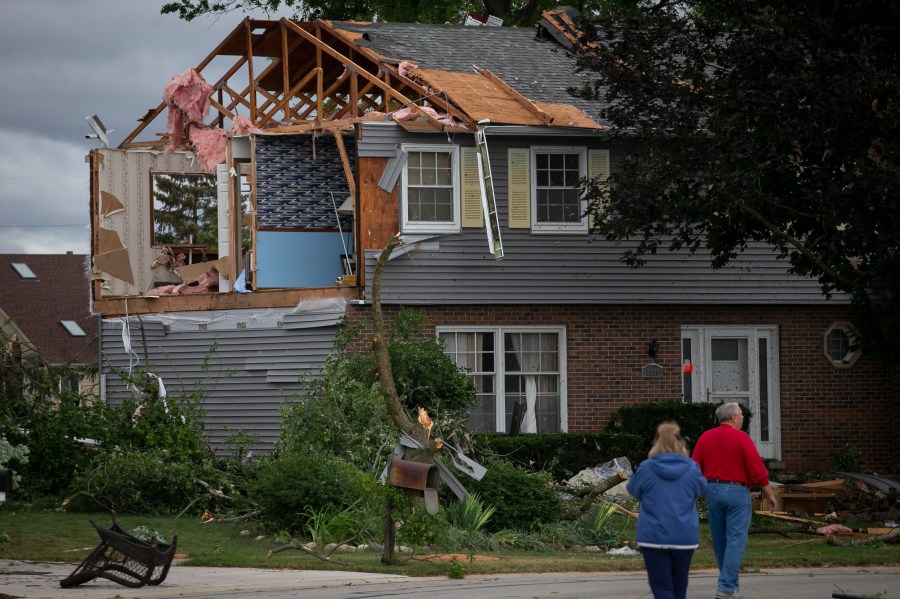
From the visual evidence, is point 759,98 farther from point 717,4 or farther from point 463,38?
point 463,38

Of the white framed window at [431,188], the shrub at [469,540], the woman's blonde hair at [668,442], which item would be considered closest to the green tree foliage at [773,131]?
the white framed window at [431,188]

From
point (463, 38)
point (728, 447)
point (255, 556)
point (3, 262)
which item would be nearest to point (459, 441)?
point (255, 556)

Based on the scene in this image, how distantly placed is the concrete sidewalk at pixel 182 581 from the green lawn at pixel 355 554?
344 mm

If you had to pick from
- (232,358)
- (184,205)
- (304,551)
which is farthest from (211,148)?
(184,205)

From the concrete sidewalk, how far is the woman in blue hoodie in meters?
3.16

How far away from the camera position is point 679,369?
21359mm

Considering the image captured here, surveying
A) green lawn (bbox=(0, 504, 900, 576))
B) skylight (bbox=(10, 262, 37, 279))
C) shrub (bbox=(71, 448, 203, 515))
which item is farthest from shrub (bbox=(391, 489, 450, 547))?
skylight (bbox=(10, 262, 37, 279))

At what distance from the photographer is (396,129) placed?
20141 millimetres

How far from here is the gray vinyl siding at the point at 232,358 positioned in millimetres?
20719

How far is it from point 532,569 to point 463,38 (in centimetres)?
1461

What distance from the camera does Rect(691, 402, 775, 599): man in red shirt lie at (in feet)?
33.0

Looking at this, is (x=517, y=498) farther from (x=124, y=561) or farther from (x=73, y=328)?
(x=73, y=328)

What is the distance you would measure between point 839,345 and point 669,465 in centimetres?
1467

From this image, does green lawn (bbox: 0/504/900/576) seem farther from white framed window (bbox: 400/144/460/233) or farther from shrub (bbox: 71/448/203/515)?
white framed window (bbox: 400/144/460/233)
